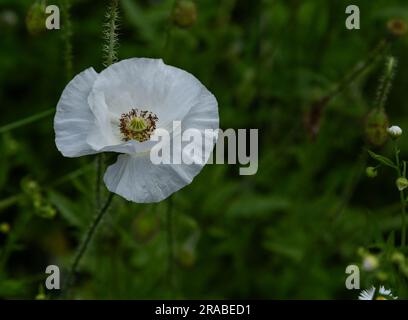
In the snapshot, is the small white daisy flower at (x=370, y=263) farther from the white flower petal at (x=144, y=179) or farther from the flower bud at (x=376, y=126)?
the flower bud at (x=376, y=126)

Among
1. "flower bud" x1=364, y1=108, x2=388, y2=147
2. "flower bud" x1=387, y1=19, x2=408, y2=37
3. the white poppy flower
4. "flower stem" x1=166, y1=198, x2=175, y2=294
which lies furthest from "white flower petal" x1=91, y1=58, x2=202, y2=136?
"flower bud" x1=387, y1=19, x2=408, y2=37

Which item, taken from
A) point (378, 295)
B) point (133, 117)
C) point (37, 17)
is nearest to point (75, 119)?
point (133, 117)

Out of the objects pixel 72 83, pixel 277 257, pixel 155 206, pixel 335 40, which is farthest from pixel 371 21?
pixel 72 83

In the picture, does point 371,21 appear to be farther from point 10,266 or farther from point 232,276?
point 10,266

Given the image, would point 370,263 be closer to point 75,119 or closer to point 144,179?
point 144,179

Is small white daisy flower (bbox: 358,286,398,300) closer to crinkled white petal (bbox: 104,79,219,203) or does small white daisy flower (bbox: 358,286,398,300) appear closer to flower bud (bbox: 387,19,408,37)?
crinkled white petal (bbox: 104,79,219,203)
